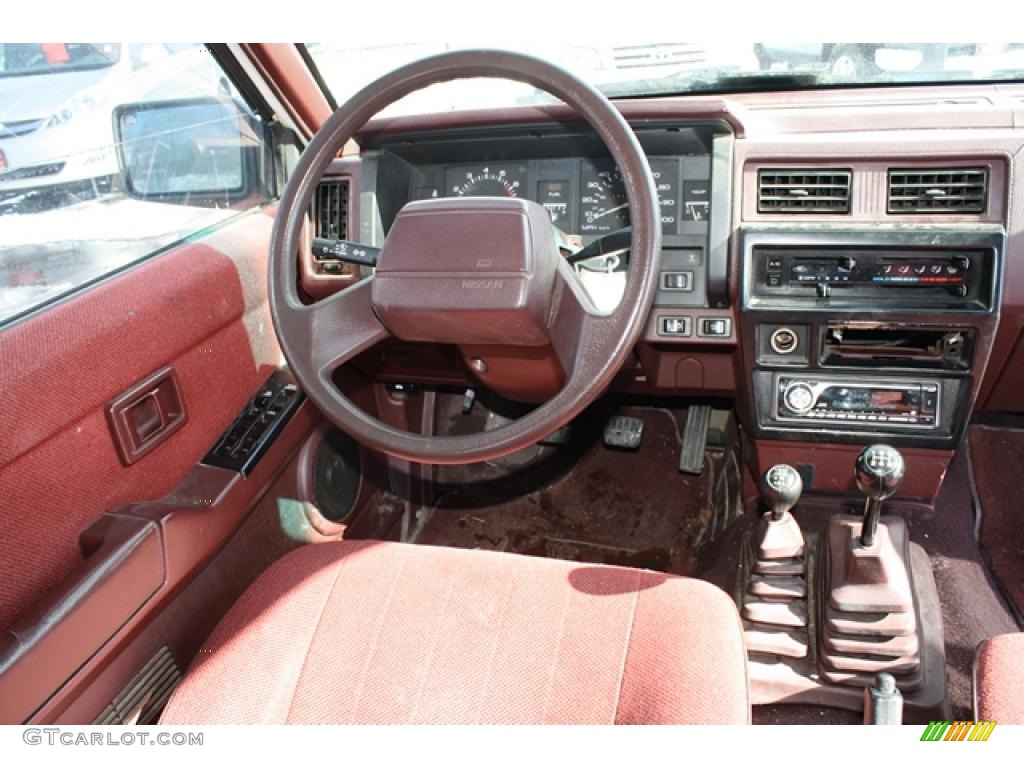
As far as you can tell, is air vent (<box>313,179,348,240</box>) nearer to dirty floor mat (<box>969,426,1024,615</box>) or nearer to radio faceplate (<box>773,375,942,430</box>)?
radio faceplate (<box>773,375,942,430</box>)

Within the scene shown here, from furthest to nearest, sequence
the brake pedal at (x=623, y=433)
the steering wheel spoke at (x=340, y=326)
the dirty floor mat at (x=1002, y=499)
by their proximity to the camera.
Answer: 1. the brake pedal at (x=623, y=433)
2. the dirty floor mat at (x=1002, y=499)
3. the steering wheel spoke at (x=340, y=326)

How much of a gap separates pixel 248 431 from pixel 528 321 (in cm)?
81

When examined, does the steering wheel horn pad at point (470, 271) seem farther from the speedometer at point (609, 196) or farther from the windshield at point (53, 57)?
the windshield at point (53, 57)

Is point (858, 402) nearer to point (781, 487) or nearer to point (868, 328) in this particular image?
point (868, 328)

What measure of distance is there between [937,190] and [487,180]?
0.93 metres

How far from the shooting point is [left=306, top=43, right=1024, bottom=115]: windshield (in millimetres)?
1821

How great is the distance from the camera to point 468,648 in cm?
126

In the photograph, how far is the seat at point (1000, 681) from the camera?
1.13 m

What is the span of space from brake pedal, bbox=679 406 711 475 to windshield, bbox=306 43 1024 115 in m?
0.96

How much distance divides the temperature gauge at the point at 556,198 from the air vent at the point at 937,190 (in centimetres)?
66

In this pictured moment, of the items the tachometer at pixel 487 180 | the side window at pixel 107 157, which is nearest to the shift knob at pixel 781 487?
the tachometer at pixel 487 180

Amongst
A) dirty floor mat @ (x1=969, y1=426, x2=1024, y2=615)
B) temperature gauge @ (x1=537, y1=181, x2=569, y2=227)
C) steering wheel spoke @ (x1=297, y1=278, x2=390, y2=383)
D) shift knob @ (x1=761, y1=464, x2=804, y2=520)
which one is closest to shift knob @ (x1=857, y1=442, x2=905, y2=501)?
shift knob @ (x1=761, y1=464, x2=804, y2=520)
